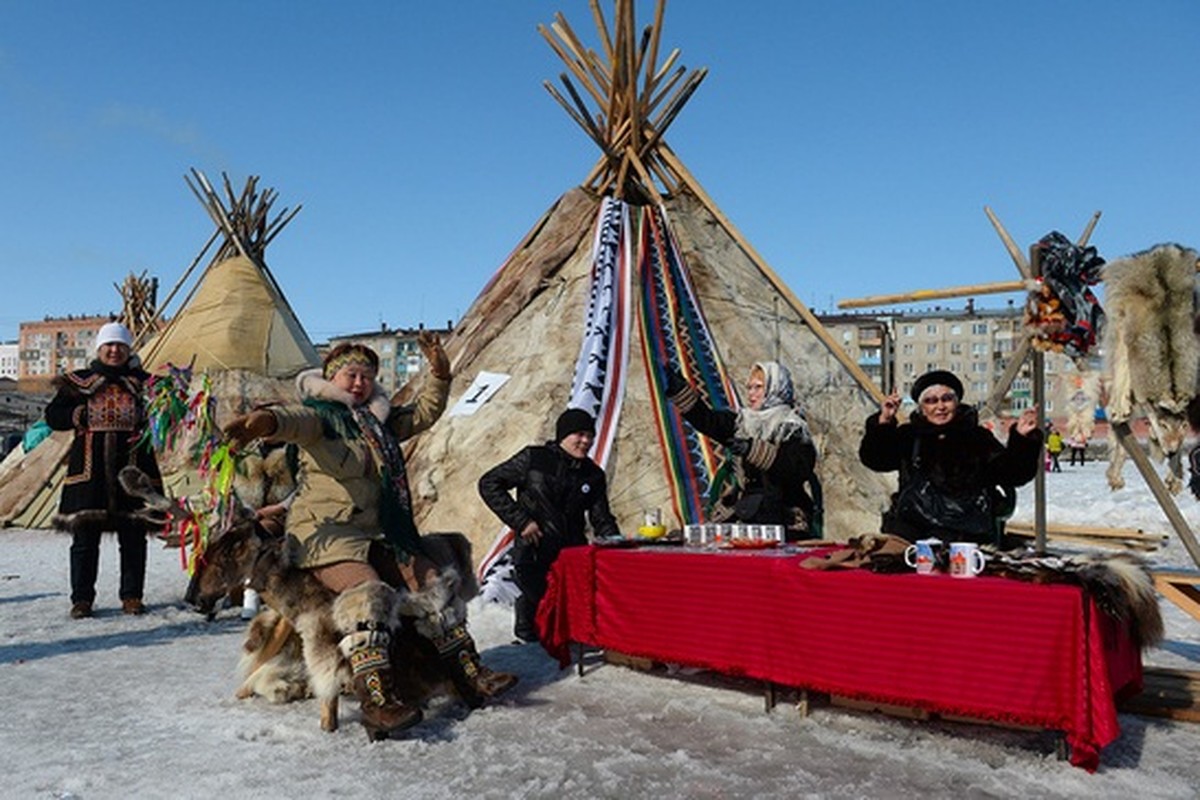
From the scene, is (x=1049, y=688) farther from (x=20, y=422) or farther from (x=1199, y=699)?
(x=20, y=422)

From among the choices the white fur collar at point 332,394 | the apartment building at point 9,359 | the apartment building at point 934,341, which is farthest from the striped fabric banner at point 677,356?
the apartment building at point 9,359

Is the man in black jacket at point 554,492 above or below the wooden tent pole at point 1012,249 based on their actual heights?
below

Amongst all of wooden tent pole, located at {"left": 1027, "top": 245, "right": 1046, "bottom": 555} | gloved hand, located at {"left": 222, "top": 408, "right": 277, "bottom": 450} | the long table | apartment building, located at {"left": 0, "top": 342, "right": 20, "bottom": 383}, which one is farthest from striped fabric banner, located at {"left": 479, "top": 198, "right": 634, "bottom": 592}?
apartment building, located at {"left": 0, "top": 342, "right": 20, "bottom": 383}

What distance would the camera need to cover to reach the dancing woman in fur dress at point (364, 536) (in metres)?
3.27

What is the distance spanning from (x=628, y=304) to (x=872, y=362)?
54679 millimetres

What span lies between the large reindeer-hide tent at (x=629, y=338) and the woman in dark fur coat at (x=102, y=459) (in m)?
1.78

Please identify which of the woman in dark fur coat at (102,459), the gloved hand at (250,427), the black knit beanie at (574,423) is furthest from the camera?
the woman in dark fur coat at (102,459)

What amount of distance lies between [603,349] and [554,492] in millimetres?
2131

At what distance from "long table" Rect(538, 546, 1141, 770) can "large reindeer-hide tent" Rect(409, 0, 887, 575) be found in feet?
7.70

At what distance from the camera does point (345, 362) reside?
3.77 meters

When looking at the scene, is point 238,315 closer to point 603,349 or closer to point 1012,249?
point 603,349

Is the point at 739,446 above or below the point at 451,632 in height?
above

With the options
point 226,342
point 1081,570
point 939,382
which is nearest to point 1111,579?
point 1081,570

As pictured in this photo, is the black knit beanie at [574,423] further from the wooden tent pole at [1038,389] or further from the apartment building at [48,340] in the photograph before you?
the apartment building at [48,340]
